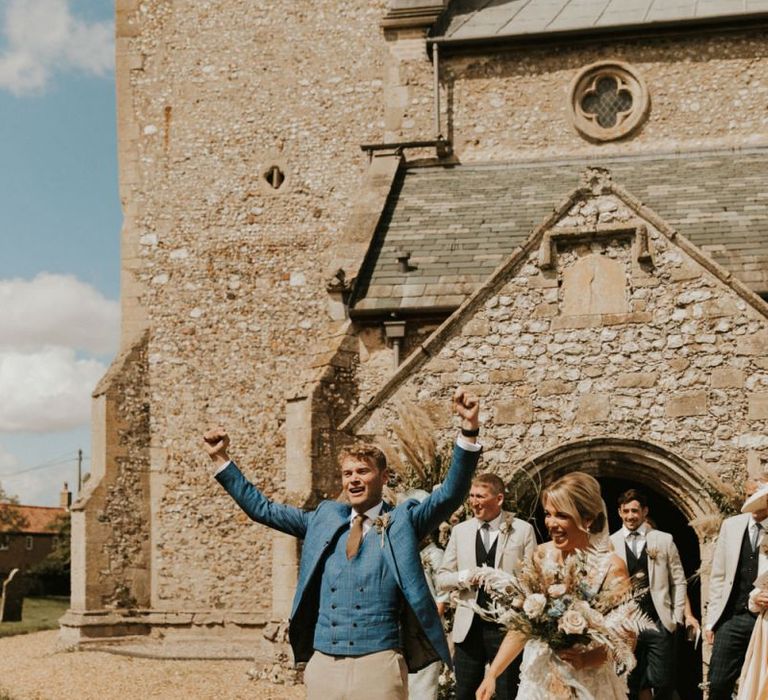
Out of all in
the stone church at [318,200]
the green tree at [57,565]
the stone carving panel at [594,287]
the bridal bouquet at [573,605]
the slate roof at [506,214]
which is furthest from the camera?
the green tree at [57,565]

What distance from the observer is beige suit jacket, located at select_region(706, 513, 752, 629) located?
800cm

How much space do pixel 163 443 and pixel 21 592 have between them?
711 cm

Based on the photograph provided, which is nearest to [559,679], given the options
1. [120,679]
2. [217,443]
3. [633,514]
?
[217,443]

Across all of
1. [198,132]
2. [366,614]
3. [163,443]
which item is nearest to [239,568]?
[163,443]

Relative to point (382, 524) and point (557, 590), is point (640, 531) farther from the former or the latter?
point (382, 524)

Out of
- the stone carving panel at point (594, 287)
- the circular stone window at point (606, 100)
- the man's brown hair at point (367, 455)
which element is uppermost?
the circular stone window at point (606, 100)

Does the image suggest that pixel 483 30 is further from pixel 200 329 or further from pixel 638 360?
pixel 638 360

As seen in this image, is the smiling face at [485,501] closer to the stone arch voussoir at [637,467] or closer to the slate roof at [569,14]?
the stone arch voussoir at [637,467]

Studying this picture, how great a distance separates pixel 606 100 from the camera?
17.7 metres

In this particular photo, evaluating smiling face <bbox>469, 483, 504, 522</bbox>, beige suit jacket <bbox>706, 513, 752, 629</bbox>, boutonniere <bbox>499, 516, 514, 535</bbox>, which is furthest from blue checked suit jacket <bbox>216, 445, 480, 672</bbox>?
beige suit jacket <bbox>706, 513, 752, 629</bbox>

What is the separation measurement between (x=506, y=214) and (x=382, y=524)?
10330 mm

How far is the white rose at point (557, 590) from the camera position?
5.38 metres

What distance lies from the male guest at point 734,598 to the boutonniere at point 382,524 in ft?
11.0

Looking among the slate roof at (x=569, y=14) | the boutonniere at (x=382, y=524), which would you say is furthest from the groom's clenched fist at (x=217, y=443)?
the slate roof at (x=569, y=14)
